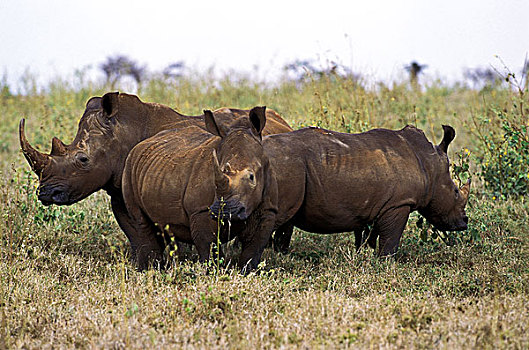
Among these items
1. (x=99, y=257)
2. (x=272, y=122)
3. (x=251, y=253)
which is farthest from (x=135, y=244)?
(x=272, y=122)

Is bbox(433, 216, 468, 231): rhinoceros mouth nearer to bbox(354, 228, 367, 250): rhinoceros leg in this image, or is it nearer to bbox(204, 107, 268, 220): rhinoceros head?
bbox(354, 228, 367, 250): rhinoceros leg

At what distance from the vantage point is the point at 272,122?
6.73 meters

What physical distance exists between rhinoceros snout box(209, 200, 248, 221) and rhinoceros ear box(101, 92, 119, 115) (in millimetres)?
1965

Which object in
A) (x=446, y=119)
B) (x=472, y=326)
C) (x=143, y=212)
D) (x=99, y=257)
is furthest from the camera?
(x=446, y=119)

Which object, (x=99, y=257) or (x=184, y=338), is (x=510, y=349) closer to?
(x=184, y=338)

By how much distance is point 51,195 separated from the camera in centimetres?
585

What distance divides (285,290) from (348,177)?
3.92 ft

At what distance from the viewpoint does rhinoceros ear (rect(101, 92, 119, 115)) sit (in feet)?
19.8

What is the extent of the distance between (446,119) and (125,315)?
9596mm

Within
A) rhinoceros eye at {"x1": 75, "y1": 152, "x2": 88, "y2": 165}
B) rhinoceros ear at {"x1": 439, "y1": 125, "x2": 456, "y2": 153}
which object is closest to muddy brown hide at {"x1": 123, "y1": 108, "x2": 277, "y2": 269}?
rhinoceros eye at {"x1": 75, "y1": 152, "x2": 88, "y2": 165}

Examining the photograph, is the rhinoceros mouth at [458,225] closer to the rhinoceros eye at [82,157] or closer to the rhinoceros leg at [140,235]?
the rhinoceros leg at [140,235]

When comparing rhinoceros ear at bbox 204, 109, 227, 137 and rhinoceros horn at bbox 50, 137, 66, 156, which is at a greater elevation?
rhinoceros ear at bbox 204, 109, 227, 137

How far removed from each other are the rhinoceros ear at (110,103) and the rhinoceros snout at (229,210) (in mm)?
1965

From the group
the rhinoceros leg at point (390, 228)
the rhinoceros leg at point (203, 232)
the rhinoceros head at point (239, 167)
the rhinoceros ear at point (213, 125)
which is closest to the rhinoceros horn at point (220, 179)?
the rhinoceros head at point (239, 167)
